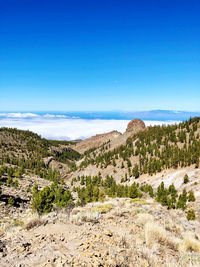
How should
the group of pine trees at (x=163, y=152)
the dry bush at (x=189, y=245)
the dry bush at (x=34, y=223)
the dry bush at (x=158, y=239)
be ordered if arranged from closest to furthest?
1. the dry bush at (x=189, y=245)
2. the dry bush at (x=158, y=239)
3. the dry bush at (x=34, y=223)
4. the group of pine trees at (x=163, y=152)

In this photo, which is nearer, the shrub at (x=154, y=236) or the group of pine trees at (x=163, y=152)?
the shrub at (x=154, y=236)

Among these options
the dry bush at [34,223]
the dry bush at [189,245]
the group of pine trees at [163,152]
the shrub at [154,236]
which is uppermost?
the shrub at [154,236]

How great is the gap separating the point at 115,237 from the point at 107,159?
87.5 metres

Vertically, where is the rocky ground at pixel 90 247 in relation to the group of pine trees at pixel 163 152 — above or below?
above

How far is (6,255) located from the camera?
22.7 feet

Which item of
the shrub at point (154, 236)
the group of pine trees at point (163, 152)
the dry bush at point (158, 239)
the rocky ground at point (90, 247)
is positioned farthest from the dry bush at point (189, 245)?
the group of pine trees at point (163, 152)

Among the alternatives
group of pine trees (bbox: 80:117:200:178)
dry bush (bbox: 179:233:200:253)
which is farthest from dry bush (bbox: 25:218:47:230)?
group of pine trees (bbox: 80:117:200:178)

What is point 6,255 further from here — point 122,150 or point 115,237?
point 122,150

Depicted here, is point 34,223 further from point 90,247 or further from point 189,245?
point 189,245

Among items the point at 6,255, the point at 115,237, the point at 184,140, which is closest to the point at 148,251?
the point at 115,237

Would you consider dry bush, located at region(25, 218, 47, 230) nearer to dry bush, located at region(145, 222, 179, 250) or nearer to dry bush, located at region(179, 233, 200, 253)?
dry bush, located at region(145, 222, 179, 250)

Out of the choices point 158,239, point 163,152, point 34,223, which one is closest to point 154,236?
point 158,239

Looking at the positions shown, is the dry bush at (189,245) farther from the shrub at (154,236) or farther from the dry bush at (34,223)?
the dry bush at (34,223)

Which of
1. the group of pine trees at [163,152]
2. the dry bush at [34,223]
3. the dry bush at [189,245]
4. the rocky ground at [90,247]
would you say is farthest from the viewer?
the group of pine trees at [163,152]
